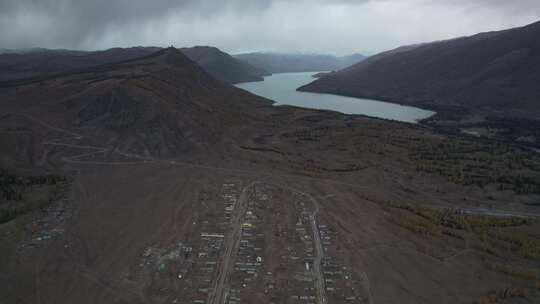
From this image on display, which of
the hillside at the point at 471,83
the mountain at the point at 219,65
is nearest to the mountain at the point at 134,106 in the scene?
the hillside at the point at 471,83

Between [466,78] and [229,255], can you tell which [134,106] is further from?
[466,78]

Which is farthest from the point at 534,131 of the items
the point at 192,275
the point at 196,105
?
the point at 192,275

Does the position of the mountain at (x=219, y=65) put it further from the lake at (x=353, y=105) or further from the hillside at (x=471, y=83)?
the lake at (x=353, y=105)

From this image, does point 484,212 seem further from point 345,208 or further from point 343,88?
point 343,88

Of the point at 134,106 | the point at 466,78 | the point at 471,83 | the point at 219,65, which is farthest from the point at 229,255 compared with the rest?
the point at 219,65

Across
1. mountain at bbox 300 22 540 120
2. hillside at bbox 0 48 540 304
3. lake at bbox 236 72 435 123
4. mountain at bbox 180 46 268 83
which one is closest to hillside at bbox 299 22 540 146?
mountain at bbox 300 22 540 120

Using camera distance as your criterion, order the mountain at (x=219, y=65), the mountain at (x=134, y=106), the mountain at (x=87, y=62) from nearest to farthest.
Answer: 1. the mountain at (x=134, y=106)
2. the mountain at (x=87, y=62)
3. the mountain at (x=219, y=65)
